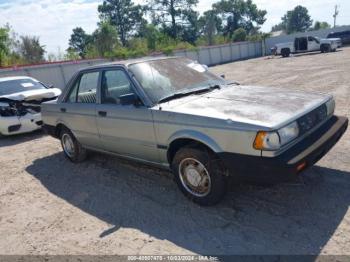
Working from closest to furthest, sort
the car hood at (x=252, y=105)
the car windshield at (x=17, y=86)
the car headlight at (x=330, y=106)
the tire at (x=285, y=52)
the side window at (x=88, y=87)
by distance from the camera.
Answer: the car hood at (x=252, y=105) < the car headlight at (x=330, y=106) < the side window at (x=88, y=87) < the car windshield at (x=17, y=86) < the tire at (x=285, y=52)

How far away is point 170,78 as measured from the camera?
14.3 ft

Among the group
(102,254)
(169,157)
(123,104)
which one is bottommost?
(102,254)

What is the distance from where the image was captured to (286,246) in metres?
2.93

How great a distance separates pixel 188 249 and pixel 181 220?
517mm

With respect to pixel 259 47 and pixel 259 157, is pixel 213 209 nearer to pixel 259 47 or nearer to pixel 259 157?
pixel 259 157

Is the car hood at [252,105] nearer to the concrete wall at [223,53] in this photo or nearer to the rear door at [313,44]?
the concrete wall at [223,53]

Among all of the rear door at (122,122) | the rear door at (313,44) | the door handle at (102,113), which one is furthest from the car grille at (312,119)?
the rear door at (313,44)

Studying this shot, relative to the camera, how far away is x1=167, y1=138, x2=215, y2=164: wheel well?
3.65 meters

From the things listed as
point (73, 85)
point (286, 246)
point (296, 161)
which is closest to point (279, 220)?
point (286, 246)

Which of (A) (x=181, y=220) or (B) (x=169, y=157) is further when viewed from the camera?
(B) (x=169, y=157)

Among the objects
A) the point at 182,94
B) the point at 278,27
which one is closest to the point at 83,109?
the point at 182,94

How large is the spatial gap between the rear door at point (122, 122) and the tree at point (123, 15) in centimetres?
6236

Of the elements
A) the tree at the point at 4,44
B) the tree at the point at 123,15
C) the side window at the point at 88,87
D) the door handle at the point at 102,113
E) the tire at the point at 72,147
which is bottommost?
the tire at the point at 72,147

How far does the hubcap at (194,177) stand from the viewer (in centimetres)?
368
